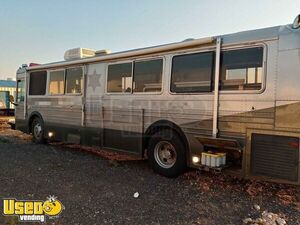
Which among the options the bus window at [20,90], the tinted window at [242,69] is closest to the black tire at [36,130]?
the bus window at [20,90]

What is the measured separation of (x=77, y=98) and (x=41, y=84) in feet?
6.95

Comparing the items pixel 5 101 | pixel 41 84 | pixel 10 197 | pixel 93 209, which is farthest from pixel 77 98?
pixel 5 101

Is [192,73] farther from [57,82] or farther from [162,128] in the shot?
[57,82]

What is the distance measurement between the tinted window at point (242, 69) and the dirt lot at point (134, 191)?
6.16 ft

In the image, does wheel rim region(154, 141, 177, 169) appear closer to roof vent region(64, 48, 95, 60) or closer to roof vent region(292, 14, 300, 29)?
roof vent region(292, 14, 300, 29)

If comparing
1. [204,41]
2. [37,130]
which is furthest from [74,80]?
[204,41]

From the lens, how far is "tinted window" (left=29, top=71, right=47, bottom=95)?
869cm

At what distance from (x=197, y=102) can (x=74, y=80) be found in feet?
13.1

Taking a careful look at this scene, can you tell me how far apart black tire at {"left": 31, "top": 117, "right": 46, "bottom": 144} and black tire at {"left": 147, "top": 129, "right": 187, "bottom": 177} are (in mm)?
4689

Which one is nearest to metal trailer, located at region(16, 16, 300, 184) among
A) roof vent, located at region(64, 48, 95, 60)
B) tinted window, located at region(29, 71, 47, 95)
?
roof vent, located at region(64, 48, 95, 60)

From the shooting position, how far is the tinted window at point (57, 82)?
798 centimetres

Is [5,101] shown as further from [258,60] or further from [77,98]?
[258,60]

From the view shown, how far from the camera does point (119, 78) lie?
21.2 feet

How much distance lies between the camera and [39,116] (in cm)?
891
